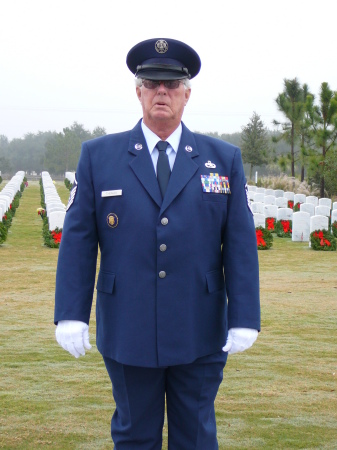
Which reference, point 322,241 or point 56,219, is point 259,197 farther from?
point 56,219

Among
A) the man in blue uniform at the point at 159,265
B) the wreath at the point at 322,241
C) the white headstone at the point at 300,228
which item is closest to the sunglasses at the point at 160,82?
the man in blue uniform at the point at 159,265

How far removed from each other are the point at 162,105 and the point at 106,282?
0.72 meters

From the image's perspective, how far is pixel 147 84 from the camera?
2.67 m

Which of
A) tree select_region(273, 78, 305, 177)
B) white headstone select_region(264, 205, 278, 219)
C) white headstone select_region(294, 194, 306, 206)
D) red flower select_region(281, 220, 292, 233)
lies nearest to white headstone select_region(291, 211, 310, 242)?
red flower select_region(281, 220, 292, 233)

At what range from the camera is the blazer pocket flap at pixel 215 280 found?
2.72 metres

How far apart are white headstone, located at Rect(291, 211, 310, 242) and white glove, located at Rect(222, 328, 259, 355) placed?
39.4ft

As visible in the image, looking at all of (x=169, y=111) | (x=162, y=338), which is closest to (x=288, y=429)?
(x=162, y=338)

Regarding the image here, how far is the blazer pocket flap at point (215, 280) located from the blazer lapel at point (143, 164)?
1.15ft

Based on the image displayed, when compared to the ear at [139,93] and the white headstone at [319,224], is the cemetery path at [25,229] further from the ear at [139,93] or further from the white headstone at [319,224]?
the ear at [139,93]

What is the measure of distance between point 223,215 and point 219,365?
60cm

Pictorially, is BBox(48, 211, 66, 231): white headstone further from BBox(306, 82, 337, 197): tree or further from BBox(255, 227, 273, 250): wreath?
BBox(306, 82, 337, 197): tree

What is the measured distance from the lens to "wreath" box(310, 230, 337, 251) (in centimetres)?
1304

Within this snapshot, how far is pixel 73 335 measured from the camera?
2.64 m

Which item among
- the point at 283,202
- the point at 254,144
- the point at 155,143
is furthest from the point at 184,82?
the point at 254,144
